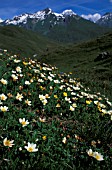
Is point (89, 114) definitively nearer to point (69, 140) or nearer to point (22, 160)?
point (69, 140)

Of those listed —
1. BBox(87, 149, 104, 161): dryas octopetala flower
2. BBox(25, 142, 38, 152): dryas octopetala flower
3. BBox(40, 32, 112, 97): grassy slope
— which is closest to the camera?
BBox(25, 142, 38, 152): dryas octopetala flower

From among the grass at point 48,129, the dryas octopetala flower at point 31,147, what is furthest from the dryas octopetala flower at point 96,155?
the dryas octopetala flower at point 31,147

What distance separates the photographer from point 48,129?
446cm

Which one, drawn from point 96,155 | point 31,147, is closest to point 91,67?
point 96,155

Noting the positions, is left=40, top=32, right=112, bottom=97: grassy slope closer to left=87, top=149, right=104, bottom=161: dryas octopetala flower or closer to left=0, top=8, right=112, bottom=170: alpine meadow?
left=0, top=8, right=112, bottom=170: alpine meadow

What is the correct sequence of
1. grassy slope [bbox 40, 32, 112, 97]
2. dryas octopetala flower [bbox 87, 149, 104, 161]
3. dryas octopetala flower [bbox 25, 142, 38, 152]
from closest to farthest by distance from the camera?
dryas octopetala flower [bbox 25, 142, 38, 152], dryas octopetala flower [bbox 87, 149, 104, 161], grassy slope [bbox 40, 32, 112, 97]

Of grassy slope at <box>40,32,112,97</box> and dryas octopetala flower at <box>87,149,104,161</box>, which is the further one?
grassy slope at <box>40,32,112,97</box>

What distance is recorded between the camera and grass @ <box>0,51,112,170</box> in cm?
357

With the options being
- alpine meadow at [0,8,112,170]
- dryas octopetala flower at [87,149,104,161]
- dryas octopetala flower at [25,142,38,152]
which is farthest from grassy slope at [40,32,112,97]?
dryas octopetala flower at [25,142,38,152]

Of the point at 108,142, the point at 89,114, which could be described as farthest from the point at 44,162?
the point at 89,114

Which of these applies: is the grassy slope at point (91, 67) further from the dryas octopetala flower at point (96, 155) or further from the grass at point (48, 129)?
the dryas octopetala flower at point (96, 155)

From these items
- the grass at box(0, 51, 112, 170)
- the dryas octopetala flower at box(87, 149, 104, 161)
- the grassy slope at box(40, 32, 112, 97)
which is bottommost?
the dryas octopetala flower at box(87, 149, 104, 161)

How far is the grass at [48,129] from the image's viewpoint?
3572 millimetres

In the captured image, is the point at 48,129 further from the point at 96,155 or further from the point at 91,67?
the point at 91,67
